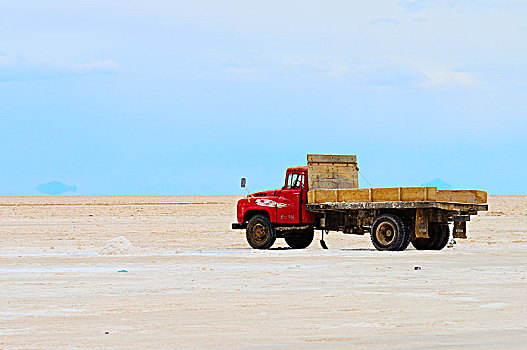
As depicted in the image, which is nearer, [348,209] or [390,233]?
[390,233]

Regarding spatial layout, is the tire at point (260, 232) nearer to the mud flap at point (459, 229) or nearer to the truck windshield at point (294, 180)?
the truck windshield at point (294, 180)

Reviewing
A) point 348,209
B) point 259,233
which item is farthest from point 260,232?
point 348,209

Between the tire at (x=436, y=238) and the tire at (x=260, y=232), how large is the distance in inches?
175

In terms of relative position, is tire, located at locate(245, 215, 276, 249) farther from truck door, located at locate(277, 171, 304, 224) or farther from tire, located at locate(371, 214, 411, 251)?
tire, located at locate(371, 214, 411, 251)

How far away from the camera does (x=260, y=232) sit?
29219 mm

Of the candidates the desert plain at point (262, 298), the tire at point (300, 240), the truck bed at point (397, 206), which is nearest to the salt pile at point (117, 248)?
the desert plain at point (262, 298)

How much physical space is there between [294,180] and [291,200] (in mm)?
684

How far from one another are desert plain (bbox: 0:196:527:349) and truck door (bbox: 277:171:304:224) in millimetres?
1234

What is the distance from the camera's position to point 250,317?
40.7 feet

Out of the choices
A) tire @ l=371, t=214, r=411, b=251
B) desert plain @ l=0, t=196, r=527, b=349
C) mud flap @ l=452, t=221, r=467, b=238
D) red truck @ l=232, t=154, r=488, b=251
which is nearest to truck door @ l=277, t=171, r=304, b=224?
red truck @ l=232, t=154, r=488, b=251

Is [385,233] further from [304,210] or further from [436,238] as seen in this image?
[304,210]

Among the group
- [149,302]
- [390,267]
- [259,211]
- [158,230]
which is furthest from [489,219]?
[149,302]

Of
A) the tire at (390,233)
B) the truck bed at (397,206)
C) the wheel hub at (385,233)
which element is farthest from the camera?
the wheel hub at (385,233)

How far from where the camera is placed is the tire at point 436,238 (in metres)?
28.4
